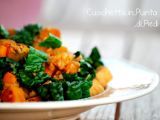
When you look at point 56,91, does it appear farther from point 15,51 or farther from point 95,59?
point 95,59

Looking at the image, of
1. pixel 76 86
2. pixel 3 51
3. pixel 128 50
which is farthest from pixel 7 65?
pixel 128 50

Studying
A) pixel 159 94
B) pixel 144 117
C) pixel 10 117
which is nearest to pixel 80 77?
pixel 10 117

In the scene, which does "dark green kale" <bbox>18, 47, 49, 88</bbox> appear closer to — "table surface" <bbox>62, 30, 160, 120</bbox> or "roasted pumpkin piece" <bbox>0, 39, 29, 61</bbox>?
"roasted pumpkin piece" <bbox>0, 39, 29, 61</bbox>

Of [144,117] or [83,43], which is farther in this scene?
[83,43]

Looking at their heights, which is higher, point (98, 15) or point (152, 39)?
point (98, 15)

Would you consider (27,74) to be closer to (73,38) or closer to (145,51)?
(145,51)

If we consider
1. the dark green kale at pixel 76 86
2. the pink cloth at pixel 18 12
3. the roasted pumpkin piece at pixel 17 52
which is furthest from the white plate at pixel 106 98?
the pink cloth at pixel 18 12
